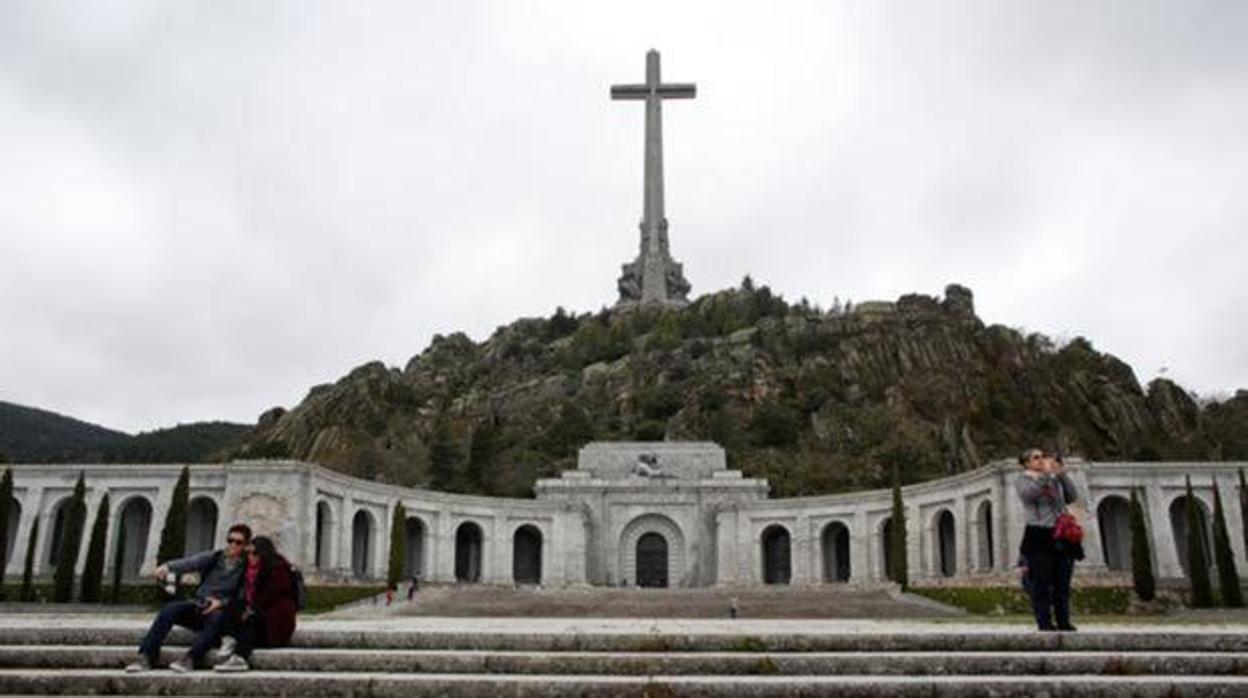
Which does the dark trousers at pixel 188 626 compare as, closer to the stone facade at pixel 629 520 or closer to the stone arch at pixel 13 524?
the stone facade at pixel 629 520

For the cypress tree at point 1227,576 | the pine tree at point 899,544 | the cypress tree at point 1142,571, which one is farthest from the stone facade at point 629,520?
the cypress tree at point 1227,576

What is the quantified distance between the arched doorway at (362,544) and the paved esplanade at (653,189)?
4261 centimetres

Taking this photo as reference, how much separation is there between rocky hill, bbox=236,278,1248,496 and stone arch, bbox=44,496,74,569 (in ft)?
61.7

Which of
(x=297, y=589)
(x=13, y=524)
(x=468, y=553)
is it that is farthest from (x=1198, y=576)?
(x=13, y=524)

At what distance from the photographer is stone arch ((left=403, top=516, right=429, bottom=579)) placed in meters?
53.6

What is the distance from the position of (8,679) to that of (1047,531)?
10.4m

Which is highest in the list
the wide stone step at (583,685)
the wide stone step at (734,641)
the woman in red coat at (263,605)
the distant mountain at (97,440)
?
the distant mountain at (97,440)

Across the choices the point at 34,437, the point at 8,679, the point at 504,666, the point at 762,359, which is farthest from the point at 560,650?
the point at 34,437

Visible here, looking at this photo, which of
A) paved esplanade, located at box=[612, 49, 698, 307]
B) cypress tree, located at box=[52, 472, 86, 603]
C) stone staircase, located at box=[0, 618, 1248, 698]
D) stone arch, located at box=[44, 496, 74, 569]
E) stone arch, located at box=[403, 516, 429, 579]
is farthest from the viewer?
paved esplanade, located at box=[612, 49, 698, 307]

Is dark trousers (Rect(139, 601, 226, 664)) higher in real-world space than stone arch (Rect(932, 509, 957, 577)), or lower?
lower

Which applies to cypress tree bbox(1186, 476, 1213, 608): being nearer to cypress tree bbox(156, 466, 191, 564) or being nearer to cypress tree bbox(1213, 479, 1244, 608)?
cypress tree bbox(1213, 479, 1244, 608)

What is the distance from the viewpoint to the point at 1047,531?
1258 cm

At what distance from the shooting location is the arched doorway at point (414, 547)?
176ft

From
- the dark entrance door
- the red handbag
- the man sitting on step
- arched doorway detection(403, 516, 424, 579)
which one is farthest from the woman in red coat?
the dark entrance door
